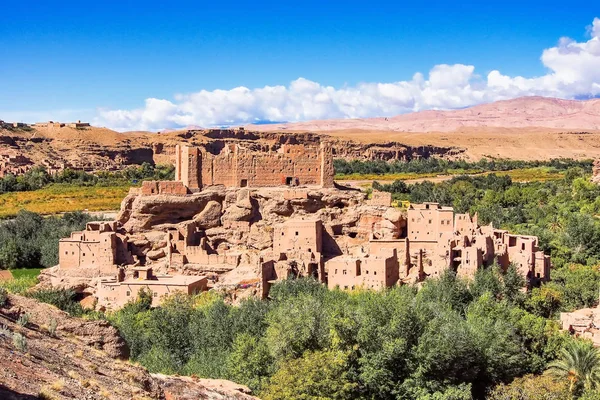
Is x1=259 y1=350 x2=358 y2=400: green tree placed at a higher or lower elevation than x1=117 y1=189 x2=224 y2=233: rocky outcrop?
lower

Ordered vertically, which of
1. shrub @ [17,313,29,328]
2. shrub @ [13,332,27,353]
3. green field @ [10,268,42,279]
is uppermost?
shrub @ [13,332,27,353]

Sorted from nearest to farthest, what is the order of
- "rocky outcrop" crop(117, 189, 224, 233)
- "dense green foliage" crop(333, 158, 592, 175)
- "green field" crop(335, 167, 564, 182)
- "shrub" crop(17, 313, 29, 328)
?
"shrub" crop(17, 313, 29, 328)
"rocky outcrop" crop(117, 189, 224, 233)
"green field" crop(335, 167, 564, 182)
"dense green foliage" crop(333, 158, 592, 175)

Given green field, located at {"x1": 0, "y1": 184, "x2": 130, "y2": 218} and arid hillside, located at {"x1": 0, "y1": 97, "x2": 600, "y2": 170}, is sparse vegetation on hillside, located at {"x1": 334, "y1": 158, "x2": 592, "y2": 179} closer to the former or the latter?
arid hillside, located at {"x1": 0, "y1": 97, "x2": 600, "y2": 170}

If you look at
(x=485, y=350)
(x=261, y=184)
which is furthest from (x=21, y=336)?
(x=261, y=184)

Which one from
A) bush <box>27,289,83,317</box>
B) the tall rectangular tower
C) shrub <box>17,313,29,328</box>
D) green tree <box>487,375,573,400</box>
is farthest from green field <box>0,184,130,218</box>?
shrub <box>17,313,29,328</box>

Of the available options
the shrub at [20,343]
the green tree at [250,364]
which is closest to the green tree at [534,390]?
the green tree at [250,364]

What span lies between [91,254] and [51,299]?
4.20 metres

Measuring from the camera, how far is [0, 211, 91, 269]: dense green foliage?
44312mm

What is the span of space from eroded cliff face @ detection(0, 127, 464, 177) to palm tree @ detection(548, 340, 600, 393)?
8049 cm

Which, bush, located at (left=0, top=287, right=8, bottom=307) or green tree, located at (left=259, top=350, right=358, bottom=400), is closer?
bush, located at (left=0, top=287, right=8, bottom=307)

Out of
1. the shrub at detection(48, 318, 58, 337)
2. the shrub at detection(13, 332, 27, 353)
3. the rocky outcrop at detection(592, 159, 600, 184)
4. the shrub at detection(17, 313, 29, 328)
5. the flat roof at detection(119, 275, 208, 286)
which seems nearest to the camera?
the shrub at detection(13, 332, 27, 353)

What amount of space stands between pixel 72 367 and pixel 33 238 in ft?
131

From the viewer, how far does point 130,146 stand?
364 feet

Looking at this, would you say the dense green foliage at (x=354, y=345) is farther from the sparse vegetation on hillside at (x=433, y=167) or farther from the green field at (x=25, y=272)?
the sparse vegetation on hillside at (x=433, y=167)
